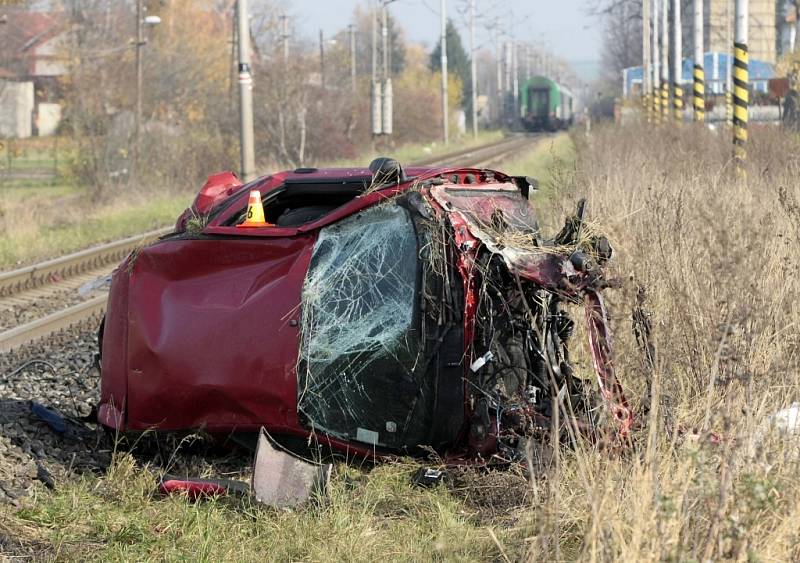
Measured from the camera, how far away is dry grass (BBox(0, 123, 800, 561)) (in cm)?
372

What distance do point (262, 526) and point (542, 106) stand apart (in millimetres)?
68115

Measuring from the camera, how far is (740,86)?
641 inches

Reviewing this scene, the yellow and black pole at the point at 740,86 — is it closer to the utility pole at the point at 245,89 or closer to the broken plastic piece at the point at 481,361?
A: the utility pole at the point at 245,89

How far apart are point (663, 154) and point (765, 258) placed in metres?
8.76

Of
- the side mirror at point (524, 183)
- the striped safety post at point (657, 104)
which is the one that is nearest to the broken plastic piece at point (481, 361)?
the side mirror at point (524, 183)

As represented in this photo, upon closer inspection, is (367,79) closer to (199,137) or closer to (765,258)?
(199,137)

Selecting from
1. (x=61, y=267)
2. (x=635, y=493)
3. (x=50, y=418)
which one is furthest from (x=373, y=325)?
(x=61, y=267)

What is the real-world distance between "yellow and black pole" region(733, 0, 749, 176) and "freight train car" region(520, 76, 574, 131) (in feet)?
180

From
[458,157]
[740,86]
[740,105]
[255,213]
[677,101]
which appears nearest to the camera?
[255,213]

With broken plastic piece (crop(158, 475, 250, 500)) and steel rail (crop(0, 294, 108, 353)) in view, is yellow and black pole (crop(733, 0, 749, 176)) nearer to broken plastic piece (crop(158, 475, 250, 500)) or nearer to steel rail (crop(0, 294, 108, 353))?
steel rail (crop(0, 294, 108, 353))

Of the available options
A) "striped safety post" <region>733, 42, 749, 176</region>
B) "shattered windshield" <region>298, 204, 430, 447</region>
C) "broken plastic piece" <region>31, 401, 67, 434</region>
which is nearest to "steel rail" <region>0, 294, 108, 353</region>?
"broken plastic piece" <region>31, 401, 67, 434</region>

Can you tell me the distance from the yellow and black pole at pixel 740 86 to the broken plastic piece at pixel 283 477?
9.99 m

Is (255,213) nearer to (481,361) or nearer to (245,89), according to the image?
(481,361)

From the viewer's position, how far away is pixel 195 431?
592 centimetres
